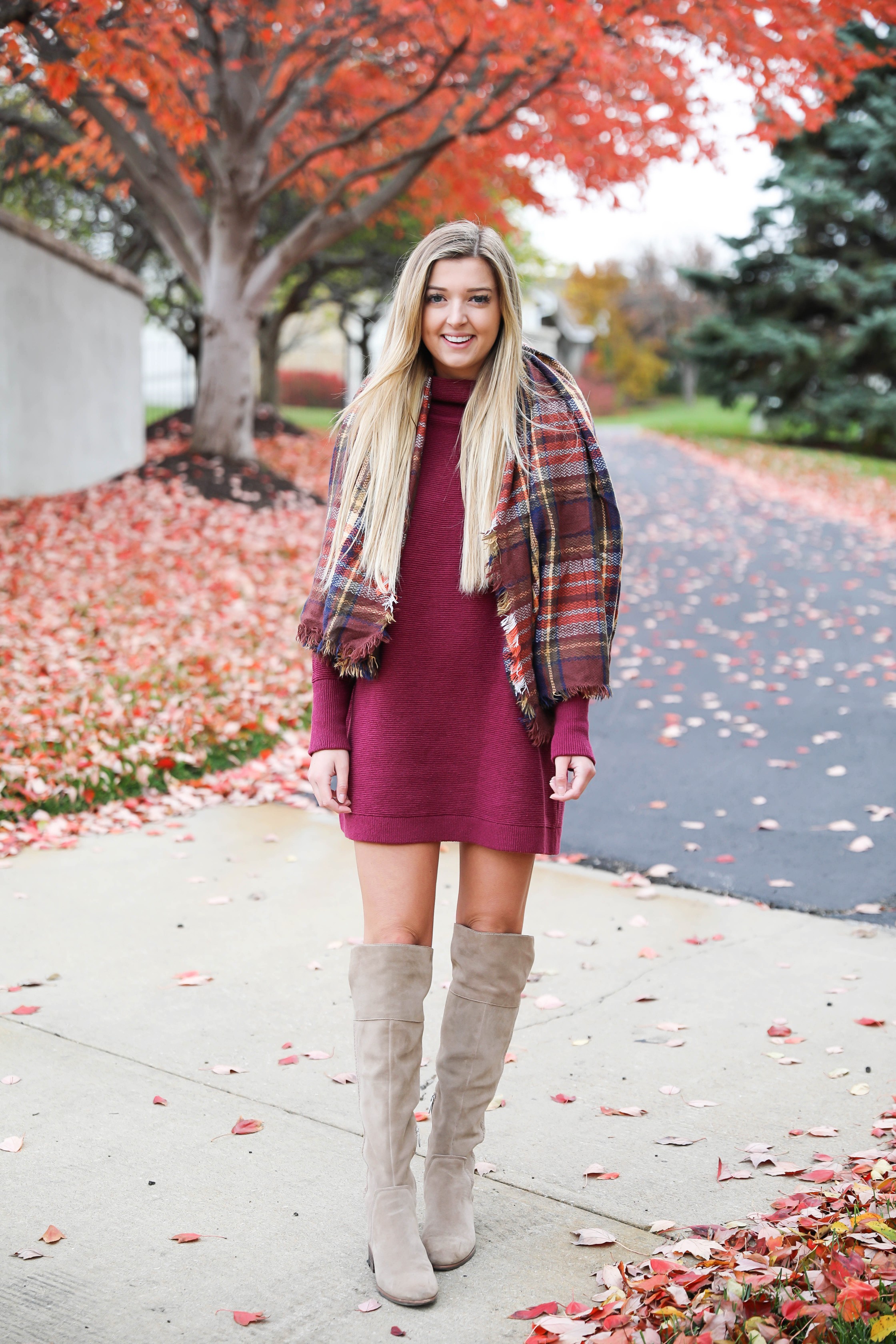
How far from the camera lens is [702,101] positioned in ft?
39.3

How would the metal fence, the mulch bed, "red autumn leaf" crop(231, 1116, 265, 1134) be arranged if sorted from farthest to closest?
the metal fence
the mulch bed
"red autumn leaf" crop(231, 1116, 265, 1134)

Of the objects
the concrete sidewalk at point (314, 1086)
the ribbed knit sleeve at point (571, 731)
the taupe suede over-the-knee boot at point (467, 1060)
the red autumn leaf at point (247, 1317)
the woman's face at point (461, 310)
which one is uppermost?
the woman's face at point (461, 310)

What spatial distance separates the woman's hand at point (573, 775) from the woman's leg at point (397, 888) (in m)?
0.28

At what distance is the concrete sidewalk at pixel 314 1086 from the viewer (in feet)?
7.80

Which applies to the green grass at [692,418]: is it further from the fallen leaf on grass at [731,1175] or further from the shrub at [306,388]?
the fallen leaf on grass at [731,1175]

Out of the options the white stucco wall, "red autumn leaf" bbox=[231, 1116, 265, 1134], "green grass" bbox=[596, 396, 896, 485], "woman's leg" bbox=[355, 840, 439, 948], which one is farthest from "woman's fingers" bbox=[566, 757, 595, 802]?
"green grass" bbox=[596, 396, 896, 485]

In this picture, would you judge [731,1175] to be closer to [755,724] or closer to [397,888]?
[397,888]

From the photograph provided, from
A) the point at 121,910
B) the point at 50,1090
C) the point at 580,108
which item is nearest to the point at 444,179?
the point at 580,108

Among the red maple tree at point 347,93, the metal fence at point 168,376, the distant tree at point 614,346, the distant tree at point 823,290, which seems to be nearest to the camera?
the red maple tree at point 347,93

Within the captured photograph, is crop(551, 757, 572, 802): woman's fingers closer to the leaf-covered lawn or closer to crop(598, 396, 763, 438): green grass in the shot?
the leaf-covered lawn

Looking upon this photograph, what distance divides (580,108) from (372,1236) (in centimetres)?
1195

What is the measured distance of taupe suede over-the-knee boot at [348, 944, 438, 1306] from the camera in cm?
242

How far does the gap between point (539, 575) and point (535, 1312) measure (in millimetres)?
1386

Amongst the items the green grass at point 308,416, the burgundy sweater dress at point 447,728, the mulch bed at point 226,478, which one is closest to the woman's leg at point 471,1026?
the burgundy sweater dress at point 447,728
